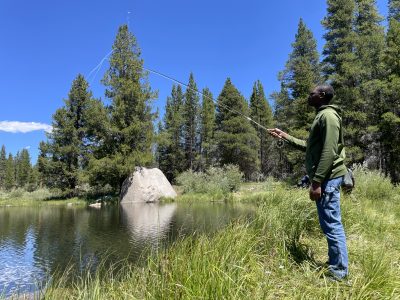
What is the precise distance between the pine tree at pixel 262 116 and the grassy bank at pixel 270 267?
46.0 m

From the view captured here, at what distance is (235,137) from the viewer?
44188mm

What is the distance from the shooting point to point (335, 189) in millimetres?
3756

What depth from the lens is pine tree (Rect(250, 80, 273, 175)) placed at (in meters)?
51.8

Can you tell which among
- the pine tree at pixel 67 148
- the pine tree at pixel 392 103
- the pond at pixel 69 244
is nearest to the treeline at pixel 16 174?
the pine tree at pixel 67 148

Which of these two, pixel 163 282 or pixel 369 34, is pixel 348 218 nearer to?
pixel 163 282

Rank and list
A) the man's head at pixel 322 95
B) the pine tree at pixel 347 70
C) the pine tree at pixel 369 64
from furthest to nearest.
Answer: the pine tree at pixel 369 64
the pine tree at pixel 347 70
the man's head at pixel 322 95

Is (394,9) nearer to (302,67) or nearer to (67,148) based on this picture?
(302,67)

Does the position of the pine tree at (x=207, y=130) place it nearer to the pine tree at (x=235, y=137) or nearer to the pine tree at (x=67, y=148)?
the pine tree at (x=235, y=137)

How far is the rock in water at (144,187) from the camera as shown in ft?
103

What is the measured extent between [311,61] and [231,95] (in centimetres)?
1570

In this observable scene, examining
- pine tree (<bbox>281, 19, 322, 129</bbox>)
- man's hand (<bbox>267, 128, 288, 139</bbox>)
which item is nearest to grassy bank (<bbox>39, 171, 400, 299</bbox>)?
man's hand (<bbox>267, 128, 288, 139</bbox>)

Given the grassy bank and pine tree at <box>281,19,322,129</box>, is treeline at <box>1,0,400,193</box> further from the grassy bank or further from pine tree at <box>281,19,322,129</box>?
the grassy bank

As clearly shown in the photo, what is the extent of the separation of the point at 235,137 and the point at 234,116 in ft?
9.82

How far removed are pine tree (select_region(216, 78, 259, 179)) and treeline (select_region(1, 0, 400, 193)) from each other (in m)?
0.13
